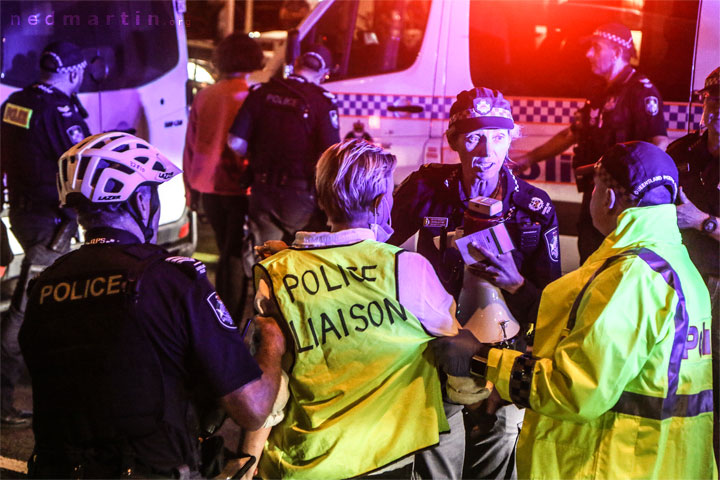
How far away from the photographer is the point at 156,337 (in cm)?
182

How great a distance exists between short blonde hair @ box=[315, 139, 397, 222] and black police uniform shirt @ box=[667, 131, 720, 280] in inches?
79.0

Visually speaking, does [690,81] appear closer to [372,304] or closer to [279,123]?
[279,123]

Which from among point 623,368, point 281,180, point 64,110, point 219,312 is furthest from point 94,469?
point 281,180

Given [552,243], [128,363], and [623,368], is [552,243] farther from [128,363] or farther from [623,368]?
[128,363]

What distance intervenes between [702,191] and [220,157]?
10.0 feet

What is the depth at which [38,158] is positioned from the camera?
13.9 ft

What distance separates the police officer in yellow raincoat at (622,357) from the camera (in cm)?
186

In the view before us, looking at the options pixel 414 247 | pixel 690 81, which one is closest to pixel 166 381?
pixel 414 247

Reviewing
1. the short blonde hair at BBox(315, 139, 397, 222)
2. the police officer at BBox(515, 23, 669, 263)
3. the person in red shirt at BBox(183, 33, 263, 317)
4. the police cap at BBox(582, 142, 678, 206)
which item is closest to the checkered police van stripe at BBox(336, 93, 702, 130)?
the police officer at BBox(515, 23, 669, 263)

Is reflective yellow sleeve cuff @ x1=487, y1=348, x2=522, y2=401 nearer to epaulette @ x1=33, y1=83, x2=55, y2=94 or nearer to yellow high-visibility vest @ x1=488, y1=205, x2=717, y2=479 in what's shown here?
yellow high-visibility vest @ x1=488, y1=205, x2=717, y2=479

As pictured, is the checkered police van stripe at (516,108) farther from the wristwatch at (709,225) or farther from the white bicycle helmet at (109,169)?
the white bicycle helmet at (109,169)

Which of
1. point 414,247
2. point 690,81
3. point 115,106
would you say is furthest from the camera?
point 115,106

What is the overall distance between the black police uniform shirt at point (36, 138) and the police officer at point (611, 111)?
2.99 m

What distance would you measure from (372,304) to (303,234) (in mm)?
293
